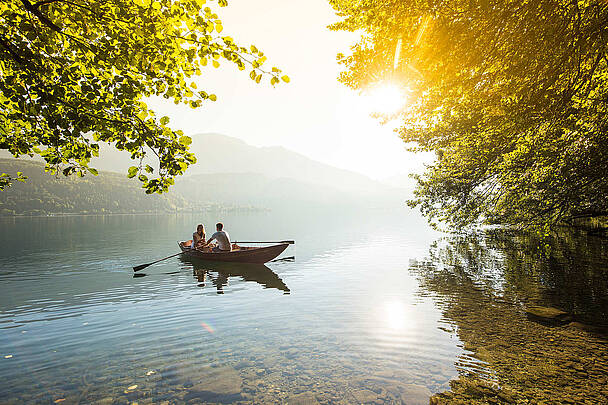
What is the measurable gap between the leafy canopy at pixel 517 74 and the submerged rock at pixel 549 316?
9.98 ft

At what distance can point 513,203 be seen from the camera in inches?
510

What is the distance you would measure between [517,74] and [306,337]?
9.18 metres

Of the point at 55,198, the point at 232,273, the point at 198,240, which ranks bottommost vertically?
the point at 232,273

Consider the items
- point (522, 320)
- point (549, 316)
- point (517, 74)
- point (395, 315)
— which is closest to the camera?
point (517, 74)

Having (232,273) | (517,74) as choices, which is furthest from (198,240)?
(517,74)

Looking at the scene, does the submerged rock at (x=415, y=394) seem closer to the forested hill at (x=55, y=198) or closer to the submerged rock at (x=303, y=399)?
the submerged rock at (x=303, y=399)

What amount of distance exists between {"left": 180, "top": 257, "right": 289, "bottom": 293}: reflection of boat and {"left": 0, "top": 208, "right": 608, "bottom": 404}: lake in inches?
9.3

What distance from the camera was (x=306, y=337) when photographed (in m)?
11.0

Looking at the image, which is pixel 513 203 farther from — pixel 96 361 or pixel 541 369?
pixel 96 361

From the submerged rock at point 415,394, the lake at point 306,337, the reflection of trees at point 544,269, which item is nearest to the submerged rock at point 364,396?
the lake at point 306,337

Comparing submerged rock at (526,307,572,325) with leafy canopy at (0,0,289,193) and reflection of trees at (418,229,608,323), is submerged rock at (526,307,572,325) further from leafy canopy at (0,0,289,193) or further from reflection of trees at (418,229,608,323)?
leafy canopy at (0,0,289,193)

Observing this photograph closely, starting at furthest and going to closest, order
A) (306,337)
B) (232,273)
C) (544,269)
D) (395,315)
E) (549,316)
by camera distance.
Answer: (232,273)
(544,269)
(395,315)
(549,316)
(306,337)

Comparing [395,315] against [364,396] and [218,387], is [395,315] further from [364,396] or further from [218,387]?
[218,387]

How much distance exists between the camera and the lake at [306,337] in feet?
24.6
